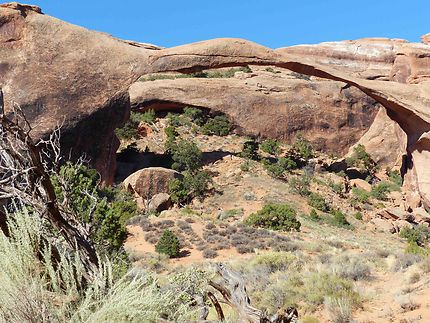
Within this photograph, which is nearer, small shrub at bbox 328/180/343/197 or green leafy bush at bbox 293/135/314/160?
small shrub at bbox 328/180/343/197

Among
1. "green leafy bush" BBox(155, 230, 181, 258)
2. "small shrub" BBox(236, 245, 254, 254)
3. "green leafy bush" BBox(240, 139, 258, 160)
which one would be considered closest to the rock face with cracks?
"green leafy bush" BBox(240, 139, 258, 160)

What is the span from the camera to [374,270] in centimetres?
1023

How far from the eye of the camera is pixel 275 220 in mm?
19625

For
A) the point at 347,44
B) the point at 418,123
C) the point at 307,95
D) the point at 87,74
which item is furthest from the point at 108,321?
the point at 347,44

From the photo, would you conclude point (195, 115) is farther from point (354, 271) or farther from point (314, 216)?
point (354, 271)

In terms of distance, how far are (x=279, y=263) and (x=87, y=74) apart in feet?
48.9

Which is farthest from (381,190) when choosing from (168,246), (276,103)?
(168,246)

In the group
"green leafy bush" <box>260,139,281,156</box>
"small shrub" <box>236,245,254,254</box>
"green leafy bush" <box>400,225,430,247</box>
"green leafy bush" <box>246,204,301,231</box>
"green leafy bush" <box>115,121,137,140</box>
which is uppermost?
"green leafy bush" <box>115,121,137,140</box>

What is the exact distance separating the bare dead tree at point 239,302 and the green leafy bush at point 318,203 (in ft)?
69.5

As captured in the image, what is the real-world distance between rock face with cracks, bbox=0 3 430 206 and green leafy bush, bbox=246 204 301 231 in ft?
26.6

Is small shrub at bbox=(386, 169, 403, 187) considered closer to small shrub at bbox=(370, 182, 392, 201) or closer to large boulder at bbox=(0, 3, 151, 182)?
small shrub at bbox=(370, 182, 392, 201)

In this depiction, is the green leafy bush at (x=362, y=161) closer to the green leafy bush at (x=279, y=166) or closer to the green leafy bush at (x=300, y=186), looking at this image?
the green leafy bush at (x=279, y=166)

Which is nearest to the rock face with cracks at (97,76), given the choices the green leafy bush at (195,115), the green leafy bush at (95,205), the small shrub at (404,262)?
the green leafy bush at (95,205)

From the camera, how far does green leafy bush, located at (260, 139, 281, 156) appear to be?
33.1 metres
